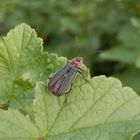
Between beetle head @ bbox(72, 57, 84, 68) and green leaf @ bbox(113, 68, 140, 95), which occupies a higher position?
green leaf @ bbox(113, 68, 140, 95)

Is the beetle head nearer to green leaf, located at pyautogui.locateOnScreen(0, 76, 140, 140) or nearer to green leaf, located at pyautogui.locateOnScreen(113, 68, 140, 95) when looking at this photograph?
green leaf, located at pyautogui.locateOnScreen(0, 76, 140, 140)

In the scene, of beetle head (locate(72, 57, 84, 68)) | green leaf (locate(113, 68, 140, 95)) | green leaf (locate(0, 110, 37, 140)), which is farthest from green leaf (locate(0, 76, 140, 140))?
green leaf (locate(113, 68, 140, 95))

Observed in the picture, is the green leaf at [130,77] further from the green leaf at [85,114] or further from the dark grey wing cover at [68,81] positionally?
the green leaf at [85,114]

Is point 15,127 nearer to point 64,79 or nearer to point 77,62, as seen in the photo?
point 64,79

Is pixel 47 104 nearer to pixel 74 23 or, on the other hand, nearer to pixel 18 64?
pixel 18 64

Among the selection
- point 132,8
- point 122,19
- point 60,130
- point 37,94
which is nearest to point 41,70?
point 37,94

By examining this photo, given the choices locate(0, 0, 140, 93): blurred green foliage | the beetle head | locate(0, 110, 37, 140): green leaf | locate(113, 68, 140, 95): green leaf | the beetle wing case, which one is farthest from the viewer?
locate(0, 0, 140, 93): blurred green foliage
